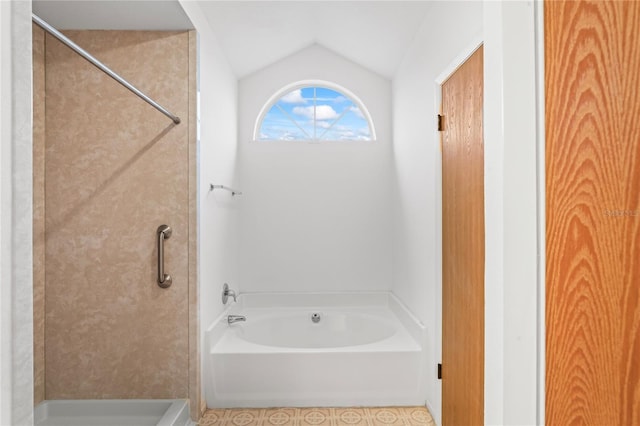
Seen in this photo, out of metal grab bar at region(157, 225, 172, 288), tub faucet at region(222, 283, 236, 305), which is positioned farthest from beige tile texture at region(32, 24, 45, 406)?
tub faucet at region(222, 283, 236, 305)

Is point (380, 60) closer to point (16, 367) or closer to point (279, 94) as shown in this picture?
point (279, 94)

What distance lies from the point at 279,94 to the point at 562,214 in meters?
3.16

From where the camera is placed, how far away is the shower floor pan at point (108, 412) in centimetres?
217

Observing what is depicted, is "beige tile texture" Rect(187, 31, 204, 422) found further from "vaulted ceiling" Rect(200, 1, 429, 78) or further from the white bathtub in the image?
"vaulted ceiling" Rect(200, 1, 429, 78)

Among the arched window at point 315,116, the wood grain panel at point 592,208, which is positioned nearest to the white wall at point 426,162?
the arched window at point 315,116

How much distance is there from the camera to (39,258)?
7.23 ft

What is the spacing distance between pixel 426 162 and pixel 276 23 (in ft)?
4.67

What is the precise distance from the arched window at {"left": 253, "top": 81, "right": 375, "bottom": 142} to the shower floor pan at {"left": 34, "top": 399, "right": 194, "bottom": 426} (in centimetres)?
221

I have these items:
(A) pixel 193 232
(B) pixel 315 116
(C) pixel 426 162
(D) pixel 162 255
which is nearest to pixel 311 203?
(B) pixel 315 116

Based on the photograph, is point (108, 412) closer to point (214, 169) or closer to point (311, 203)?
point (214, 169)

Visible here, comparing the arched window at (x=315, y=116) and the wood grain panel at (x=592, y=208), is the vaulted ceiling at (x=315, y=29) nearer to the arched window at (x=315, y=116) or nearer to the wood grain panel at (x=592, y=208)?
the arched window at (x=315, y=116)

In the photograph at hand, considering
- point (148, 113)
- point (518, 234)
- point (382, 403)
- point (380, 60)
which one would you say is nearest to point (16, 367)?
point (518, 234)

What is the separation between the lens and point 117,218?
89.0 inches

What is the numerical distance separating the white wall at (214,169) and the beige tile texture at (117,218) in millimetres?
119
